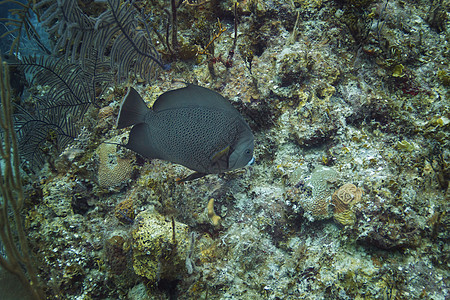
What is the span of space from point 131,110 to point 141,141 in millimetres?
258

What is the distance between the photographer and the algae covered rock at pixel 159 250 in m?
2.11

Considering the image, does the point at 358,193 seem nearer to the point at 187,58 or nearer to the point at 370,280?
A: the point at 370,280

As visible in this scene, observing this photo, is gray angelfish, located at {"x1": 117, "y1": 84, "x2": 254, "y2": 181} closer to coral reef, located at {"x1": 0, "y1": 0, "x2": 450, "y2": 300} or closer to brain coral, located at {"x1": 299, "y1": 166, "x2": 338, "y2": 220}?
coral reef, located at {"x1": 0, "y1": 0, "x2": 450, "y2": 300}

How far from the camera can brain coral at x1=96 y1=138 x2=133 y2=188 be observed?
291 centimetres

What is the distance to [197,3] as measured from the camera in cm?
385

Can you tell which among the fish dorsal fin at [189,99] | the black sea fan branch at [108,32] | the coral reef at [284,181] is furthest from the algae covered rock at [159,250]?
the black sea fan branch at [108,32]

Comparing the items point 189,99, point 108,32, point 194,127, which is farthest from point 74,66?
point 194,127

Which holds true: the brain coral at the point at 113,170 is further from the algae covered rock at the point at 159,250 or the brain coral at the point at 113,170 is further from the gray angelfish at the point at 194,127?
the gray angelfish at the point at 194,127

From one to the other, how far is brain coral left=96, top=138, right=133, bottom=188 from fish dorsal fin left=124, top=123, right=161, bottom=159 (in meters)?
1.10

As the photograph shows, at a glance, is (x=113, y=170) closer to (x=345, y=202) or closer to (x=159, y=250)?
(x=159, y=250)

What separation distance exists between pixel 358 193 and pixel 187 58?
274 cm

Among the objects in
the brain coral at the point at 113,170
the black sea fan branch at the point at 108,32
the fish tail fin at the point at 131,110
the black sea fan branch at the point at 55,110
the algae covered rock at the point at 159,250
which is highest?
the black sea fan branch at the point at 108,32

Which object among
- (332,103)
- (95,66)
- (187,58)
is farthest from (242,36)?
(95,66)

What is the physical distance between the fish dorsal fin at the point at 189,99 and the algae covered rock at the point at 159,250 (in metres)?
1.01
